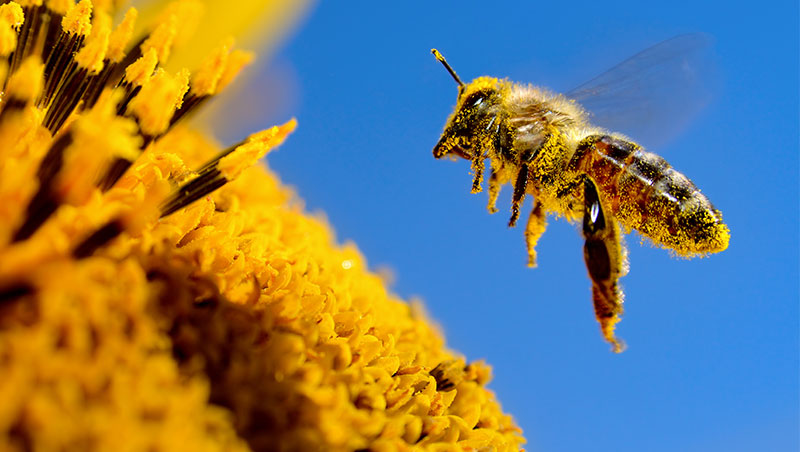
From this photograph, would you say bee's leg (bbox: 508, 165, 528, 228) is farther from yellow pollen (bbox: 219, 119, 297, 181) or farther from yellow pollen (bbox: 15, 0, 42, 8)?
yellow pollen (bbox: 15, 0, 42, 8)

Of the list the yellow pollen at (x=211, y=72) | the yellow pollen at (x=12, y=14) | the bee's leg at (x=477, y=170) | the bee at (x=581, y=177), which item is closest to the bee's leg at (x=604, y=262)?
the bee at (x=581, y=177)

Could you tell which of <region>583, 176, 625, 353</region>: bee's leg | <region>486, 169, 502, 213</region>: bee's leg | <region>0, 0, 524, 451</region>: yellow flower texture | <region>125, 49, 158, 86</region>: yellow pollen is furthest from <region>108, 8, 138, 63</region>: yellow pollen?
<region>583, 176, 625, 353</region>: bee's leg

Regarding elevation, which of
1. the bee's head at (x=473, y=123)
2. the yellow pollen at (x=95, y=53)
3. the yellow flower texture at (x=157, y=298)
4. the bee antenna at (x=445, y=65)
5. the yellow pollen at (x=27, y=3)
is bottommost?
the yellow flower texture at (x=157, y=298)

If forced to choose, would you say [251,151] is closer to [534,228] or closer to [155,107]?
[155,107]

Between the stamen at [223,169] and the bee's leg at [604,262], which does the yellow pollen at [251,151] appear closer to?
the stamen at [223,169]

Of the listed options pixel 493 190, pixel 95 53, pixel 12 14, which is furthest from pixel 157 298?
pixel 493 190

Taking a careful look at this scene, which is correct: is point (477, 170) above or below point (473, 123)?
below

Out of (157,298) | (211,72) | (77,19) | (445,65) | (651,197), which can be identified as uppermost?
(445,65)

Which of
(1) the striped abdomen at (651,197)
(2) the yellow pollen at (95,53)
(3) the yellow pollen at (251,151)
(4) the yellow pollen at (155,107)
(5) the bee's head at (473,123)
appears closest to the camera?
(4) the yellow pollen at (155,107)
